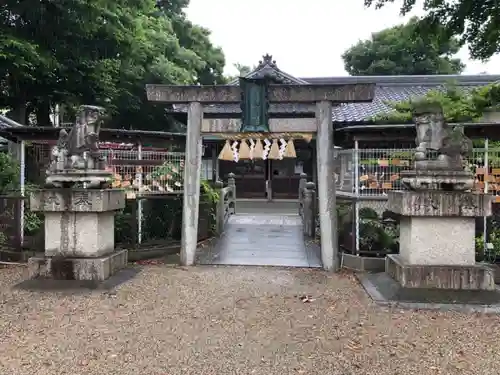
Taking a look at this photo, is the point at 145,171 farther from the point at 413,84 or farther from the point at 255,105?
the point at 413,84

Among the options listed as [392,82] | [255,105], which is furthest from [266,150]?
[392,82]

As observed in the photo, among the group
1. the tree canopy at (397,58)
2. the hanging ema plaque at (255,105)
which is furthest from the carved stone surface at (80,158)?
the tree canopy at (397,58)

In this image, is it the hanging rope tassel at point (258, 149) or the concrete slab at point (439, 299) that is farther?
the hanging rope tassel at point (258, 149)

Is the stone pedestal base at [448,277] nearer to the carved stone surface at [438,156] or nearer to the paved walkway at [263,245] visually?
the carved stone surface at [438,156]

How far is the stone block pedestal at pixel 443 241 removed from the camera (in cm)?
615

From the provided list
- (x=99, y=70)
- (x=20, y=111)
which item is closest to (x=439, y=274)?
(x=99, y=70)

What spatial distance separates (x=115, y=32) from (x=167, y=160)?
710 cm

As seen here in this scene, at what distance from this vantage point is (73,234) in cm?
698

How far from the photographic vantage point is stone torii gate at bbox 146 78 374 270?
331 inches

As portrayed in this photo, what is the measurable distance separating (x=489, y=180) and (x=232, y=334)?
578cm

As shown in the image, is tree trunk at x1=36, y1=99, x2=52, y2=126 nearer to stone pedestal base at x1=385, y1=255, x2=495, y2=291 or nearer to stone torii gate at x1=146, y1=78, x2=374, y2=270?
stone torii gate at x1=146, y1=78, x2=374, y2=270

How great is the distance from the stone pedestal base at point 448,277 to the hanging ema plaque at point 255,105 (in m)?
3.80

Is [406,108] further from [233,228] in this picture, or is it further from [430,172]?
[430,172]

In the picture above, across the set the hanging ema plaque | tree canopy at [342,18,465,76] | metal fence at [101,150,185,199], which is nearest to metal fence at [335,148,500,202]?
the hanging ema plaque
